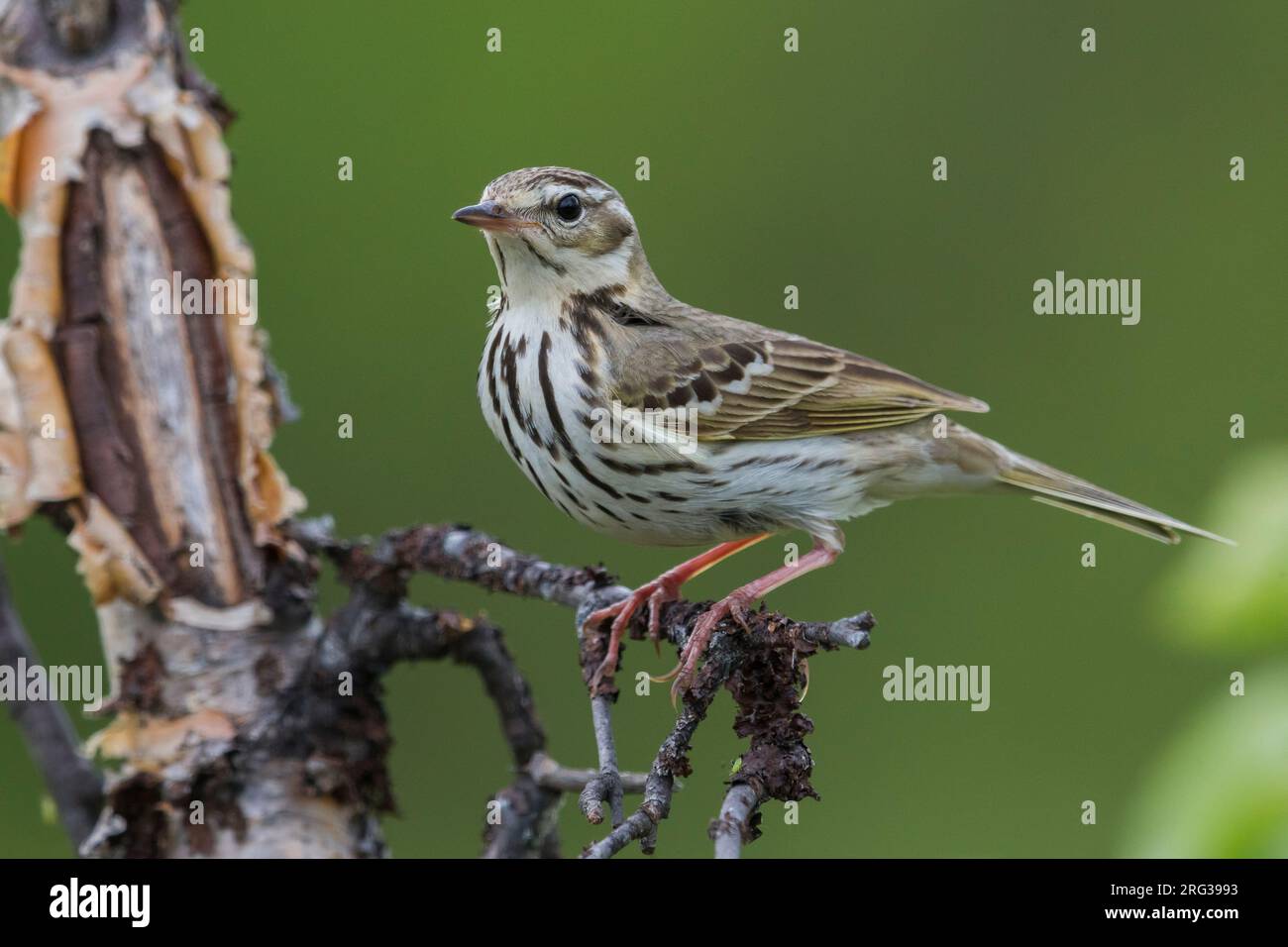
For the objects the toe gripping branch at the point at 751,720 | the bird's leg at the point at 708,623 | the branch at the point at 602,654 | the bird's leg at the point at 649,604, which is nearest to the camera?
the toe gripping branch at the point at 751,720

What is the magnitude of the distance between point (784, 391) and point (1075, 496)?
1.14 meters

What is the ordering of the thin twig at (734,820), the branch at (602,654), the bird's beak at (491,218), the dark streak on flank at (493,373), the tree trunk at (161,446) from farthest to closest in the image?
1. the dark streak on flank at (493,373)
2. the bird's beak at (491,218)
3. the tree trunk at (161,446)
4. the branch at (602,654)
5. the thin twig at (734,820)

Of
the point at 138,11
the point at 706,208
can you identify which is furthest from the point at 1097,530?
the point at 138,11

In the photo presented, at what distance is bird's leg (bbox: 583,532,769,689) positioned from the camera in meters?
3.74

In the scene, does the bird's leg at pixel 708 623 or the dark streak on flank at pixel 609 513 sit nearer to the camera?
the bird's leg at pixel 708 623

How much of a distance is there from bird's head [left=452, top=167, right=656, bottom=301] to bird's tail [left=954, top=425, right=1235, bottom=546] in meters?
1.38

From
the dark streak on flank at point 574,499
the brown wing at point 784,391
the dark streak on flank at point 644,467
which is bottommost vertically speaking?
the dark streak on flank at point 574,499

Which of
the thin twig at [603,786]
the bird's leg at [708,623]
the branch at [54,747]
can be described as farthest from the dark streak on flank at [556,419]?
the branch at [54,747]

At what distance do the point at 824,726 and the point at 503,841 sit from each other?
11.3ft

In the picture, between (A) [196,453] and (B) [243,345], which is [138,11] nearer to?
(B) [243,345]

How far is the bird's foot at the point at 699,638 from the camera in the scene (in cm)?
351

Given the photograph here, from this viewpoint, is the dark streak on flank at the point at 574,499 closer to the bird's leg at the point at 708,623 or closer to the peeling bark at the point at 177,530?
the peeling bark at the point at 177,530

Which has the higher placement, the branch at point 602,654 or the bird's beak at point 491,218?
the bird's beak at point 491,218

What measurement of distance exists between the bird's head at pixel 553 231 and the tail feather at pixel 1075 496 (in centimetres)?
150
